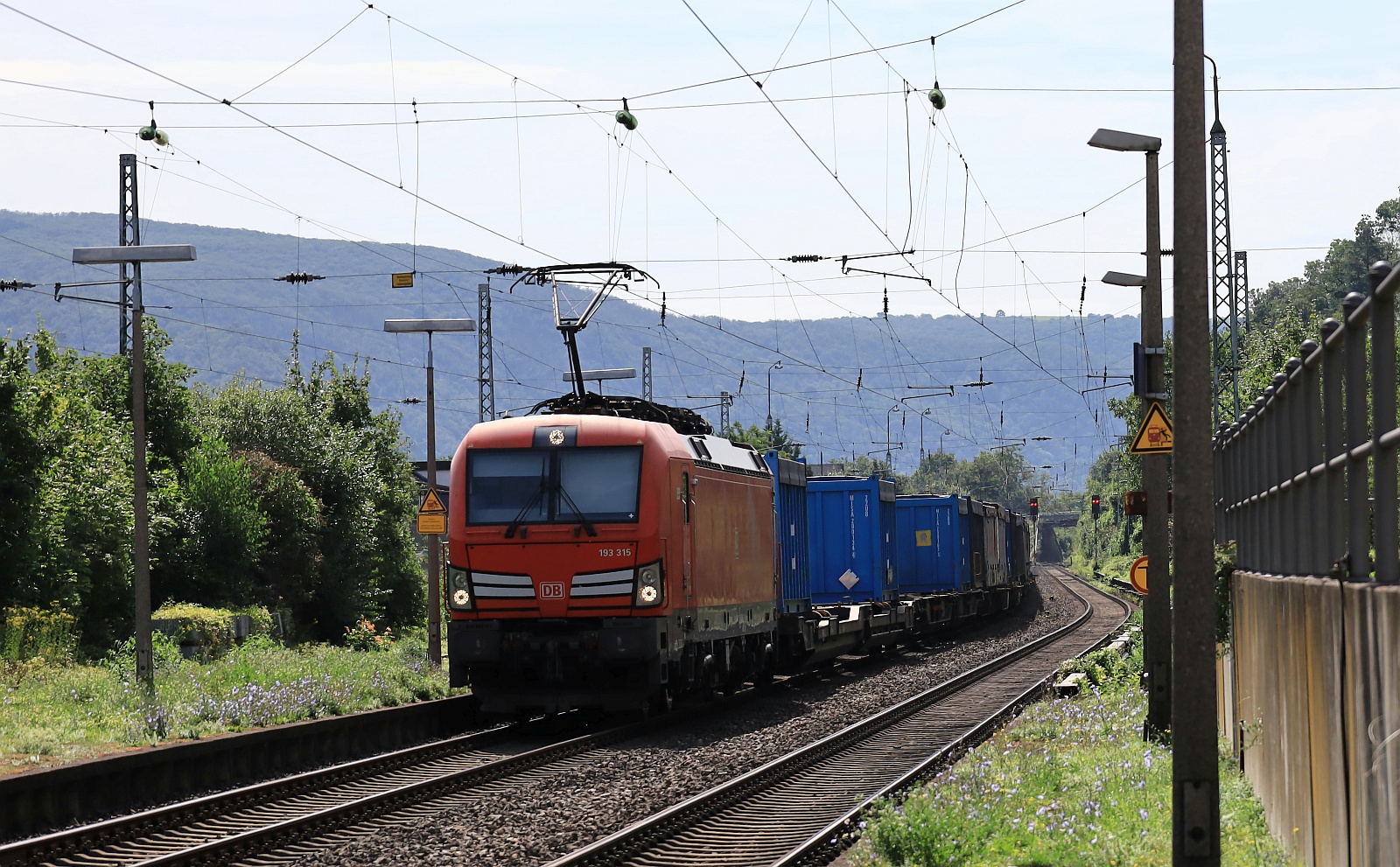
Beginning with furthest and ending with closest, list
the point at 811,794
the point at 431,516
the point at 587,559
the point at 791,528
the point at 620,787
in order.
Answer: the point at 791,528 → the point at 431,516 → the point at 587,559 → the point at 620,787 → the point at 811,794

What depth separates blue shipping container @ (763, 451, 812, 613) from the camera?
24.1m

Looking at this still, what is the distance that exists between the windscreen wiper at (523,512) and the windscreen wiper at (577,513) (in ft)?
0.76

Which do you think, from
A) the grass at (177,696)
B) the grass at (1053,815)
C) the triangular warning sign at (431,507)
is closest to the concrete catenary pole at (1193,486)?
the grass at (1053,815)

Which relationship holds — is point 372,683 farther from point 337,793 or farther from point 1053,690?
point 1053,690

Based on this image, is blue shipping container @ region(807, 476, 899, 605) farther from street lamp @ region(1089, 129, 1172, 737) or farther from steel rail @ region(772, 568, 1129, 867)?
street lamp @ region(1089, 129, 1172, 737)

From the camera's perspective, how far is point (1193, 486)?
8.43m

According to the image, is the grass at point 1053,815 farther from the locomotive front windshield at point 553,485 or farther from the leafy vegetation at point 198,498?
the leafy vegetation at point 198,498

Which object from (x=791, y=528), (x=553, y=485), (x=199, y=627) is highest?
(x=553, y=485)

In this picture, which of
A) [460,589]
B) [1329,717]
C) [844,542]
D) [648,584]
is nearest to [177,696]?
[460,589]

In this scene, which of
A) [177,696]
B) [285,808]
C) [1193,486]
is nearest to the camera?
[1193,486]

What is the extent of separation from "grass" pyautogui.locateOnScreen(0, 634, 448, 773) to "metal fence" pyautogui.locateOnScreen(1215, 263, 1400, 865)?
9778 mm

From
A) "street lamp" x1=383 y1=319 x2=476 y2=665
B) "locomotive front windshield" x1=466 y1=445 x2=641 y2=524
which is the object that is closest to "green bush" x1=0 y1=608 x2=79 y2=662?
"street lamp" x1=383 y1=319 x2=476 y2=665

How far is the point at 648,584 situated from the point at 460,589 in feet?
7.27

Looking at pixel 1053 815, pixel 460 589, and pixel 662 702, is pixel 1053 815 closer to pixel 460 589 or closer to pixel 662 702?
pixel 460 589
